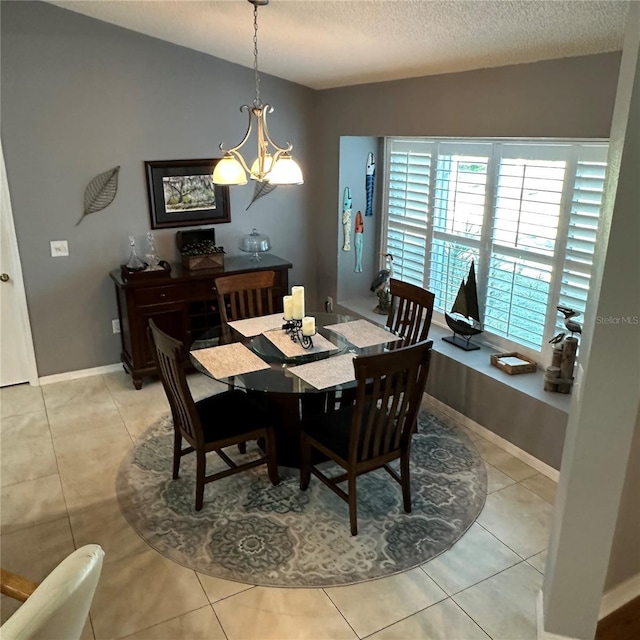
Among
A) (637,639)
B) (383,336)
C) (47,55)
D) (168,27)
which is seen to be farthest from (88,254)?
(637,639)

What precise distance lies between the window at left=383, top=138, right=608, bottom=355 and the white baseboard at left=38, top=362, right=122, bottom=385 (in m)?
2.56

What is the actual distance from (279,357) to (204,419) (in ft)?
1.70

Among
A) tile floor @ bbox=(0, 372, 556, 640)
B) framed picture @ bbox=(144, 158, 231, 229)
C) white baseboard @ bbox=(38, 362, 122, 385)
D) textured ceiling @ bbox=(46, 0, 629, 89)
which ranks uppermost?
textured ceiling @ bbox=(46, 0, 629, 89)

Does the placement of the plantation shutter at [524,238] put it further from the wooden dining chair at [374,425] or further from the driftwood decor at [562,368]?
the wooden dining chair at [374,425]

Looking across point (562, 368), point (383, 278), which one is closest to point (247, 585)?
point (562, 368)

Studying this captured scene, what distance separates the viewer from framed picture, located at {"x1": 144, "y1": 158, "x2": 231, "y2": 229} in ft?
14.6

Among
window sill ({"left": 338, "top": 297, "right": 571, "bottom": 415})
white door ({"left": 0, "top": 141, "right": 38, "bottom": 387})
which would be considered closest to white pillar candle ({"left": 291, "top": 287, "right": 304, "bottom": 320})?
window sill ({"left": 338, "top": 297, "right": 571, "bottom": 415})

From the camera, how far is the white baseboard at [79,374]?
14.7ft

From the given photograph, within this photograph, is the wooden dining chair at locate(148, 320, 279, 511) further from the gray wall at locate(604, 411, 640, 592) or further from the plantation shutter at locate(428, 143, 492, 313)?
the plantation shutter at locate(428, 143, 492, 313)

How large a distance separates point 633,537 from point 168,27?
156 inches

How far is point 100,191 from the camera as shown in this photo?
4270 millimetres

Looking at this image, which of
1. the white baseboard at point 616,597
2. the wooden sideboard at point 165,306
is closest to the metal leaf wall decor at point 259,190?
the wooden sideboard at point 165,306

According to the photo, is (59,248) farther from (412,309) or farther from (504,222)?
(504,222)

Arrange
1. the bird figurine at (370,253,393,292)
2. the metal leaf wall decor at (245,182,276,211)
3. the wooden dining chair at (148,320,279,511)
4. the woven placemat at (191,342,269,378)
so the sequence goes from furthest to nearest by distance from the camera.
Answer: the metal leaf wall decor at (245,182,276,211)
the bird figurine at (370,253,393,292)
the woven placemat at (191,342,269,378)
the wooden dining chair at (148,320,279,511)
